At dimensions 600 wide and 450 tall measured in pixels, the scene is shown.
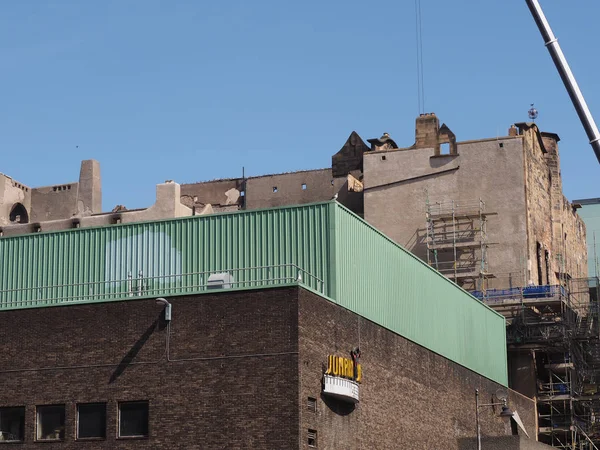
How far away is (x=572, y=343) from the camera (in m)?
63.3

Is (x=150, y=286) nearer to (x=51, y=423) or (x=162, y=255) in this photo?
(x=162, y=255)

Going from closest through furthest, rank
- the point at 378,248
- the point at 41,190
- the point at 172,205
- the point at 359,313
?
1. the point at 359,313
2. the point at 378,248
3. the point at 172,205
4. the point at 41,190

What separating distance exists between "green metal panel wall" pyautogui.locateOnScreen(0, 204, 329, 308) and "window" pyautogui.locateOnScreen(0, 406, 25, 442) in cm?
384

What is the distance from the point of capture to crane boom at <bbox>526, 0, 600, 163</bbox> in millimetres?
32688

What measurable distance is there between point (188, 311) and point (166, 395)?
266 cm

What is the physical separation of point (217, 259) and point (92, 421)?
22.5ft

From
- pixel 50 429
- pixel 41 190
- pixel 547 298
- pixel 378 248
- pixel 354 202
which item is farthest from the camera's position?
pixel 41 190

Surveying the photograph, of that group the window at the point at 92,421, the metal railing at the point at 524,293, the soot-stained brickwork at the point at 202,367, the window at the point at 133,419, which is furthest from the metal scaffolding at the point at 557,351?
the window at the point at 92,421

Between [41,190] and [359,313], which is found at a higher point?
[41,190]

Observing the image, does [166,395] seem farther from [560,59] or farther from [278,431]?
[560,59]

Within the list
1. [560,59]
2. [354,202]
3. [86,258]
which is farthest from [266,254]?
[354,202]

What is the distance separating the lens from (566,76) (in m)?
33.2

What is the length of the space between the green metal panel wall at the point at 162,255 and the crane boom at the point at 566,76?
9.18m

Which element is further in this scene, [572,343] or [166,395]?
[572,343]
